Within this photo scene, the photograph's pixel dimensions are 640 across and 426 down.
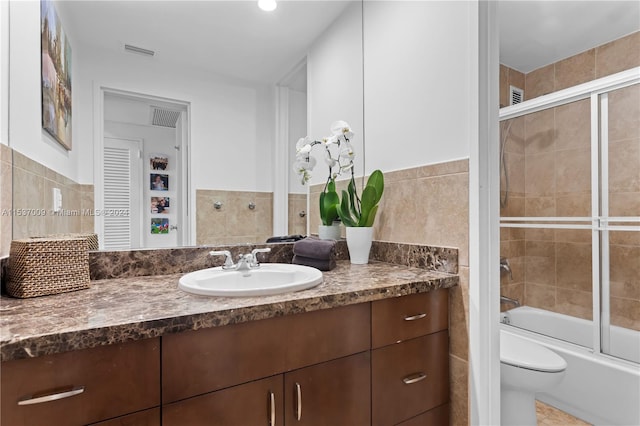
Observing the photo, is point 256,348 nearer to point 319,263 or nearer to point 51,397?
point 51,397

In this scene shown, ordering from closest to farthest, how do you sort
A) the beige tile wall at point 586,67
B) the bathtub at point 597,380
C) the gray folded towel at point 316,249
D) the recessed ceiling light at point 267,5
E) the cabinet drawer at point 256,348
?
the cabinet drawer at point 256,348 → the gray folded towel at point 316,249 → the recessed ceiling light at point 267,5 → the bathtub at point 597,380 → the beige tile wall at point 586,67

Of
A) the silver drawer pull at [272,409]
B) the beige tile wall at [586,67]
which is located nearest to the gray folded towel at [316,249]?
the silver drawer pull at [272,409]

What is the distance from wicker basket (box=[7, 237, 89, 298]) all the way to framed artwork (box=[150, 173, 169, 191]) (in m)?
0.32

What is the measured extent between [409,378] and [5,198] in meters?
1.31

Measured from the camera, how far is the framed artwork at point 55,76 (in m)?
1.02

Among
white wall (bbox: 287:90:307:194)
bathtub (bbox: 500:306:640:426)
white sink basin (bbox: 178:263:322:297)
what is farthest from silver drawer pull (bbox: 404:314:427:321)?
bathtub (bbox: 500:306:640:426)

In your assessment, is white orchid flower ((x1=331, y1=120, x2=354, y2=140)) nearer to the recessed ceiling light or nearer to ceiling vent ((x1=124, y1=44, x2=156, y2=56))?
the recessed ceiling light

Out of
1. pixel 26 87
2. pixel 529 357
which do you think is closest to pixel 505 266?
pixel 529 357

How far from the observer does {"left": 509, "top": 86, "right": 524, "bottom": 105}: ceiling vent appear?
8.91 ft

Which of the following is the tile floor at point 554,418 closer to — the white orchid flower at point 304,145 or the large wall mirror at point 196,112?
the large wall mirror at point 196,112

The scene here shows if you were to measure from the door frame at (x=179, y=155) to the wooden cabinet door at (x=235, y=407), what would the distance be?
685mm

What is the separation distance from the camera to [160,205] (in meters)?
1.23

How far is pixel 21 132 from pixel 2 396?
28.4 inches

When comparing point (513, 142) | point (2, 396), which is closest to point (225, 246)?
point (2, 396)
